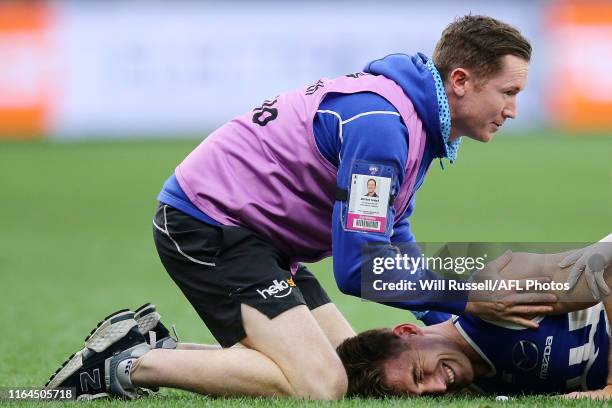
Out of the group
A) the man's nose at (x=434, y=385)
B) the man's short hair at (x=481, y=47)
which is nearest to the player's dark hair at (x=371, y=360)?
the man's nose at (x=434, y=385)

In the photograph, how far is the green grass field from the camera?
736cm

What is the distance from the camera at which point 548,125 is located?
20.2 meters

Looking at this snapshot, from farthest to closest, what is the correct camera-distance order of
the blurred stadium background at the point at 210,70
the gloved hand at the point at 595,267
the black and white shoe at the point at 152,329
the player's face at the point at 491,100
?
the blurred stadium background at the point at 210,70 < the black and white shoe at the point at 152,329 < the player's face at the point at 491,100 < the gloved hand at the point at 595,267

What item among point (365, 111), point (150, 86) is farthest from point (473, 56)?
point (150, 86)

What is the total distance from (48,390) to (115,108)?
Result: 14944mm

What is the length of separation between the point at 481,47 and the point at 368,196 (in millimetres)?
882

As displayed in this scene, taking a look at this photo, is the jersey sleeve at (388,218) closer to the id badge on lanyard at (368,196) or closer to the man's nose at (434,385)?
the id badge on lanyard at (368,196)

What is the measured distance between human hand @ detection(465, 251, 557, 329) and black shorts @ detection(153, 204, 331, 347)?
81cm

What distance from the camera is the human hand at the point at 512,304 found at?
4832 mm

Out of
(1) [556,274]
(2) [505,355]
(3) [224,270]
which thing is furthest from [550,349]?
(3) [224,270]

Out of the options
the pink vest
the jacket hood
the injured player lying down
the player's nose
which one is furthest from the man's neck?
the player's nose

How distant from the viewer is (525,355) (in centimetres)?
491

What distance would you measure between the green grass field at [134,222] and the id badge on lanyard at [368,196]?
0.74 meters

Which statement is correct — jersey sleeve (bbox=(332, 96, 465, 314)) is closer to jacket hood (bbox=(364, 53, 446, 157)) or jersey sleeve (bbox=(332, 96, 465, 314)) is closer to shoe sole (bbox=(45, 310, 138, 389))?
jacket hood (bbox=(364, 53, 446, 157))
